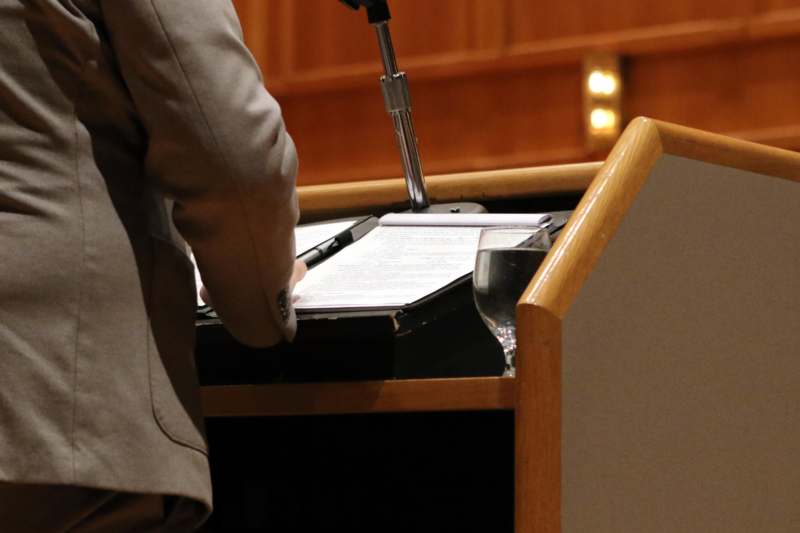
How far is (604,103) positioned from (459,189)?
7.59 ft

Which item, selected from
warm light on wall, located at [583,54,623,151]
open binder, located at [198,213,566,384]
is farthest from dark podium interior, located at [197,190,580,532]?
warm light on wall, located at [583,54,623,151]

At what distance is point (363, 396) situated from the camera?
2.68 feet

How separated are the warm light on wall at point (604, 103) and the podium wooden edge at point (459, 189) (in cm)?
226

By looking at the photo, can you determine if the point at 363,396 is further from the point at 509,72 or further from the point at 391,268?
the point at 509,72

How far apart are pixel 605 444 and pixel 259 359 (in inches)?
10.5

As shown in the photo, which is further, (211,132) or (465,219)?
(465,219)

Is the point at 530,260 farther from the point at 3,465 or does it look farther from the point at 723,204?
the point at 3,465

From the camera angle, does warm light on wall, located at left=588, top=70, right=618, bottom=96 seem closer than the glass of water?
No

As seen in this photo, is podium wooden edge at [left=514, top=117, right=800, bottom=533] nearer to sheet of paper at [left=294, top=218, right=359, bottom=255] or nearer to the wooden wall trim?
sheet of paper at [left=294, top=218, right=359, bottom=255]

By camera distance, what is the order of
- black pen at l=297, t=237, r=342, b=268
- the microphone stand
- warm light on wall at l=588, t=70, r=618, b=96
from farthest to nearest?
warm light on wall at l=588, t=70, r=618, b=96, the microphone stand, black pen at l=297, t=237, r=342, b=268

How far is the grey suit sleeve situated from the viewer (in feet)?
2.32

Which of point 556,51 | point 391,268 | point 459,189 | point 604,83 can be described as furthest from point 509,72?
point 391,268

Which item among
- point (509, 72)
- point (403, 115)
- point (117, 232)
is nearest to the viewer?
point (117, 232)

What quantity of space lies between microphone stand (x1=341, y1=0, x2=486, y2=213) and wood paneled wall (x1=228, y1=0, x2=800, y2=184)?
2.29 m
